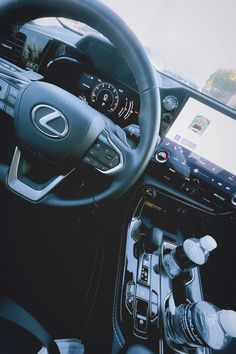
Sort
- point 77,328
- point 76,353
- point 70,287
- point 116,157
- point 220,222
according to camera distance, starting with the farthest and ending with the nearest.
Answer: point 220,222, point 70,287, point 77,328, point 76,353, point 116,157

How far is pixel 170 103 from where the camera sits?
132cm

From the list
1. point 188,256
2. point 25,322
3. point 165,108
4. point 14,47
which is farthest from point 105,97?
point 25,322

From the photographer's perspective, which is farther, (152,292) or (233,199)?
(233,199)

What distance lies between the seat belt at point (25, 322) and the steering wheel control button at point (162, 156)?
916mm

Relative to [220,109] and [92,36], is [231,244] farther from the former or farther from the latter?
[92,36]

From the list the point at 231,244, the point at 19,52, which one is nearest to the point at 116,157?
the point at 19,52

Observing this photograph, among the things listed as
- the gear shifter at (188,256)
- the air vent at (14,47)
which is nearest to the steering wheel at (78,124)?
the gear shifter at (188,256)

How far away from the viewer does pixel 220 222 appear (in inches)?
62.1

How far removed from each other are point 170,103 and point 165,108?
0.11 ft

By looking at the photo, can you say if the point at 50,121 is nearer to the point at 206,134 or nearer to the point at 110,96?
the point at 110,96

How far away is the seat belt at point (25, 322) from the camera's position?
2.59ft

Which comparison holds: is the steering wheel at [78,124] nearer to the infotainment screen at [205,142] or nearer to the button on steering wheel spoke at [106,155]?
the button on steering wheel spoke at [106,155]

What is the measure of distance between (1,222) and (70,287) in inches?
17.3

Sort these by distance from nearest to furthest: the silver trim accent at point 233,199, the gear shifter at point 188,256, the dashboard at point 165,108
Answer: the gear shifter at point 188,256 → the dashboard at point 165,108 → the silver trim accent at point 233,199
